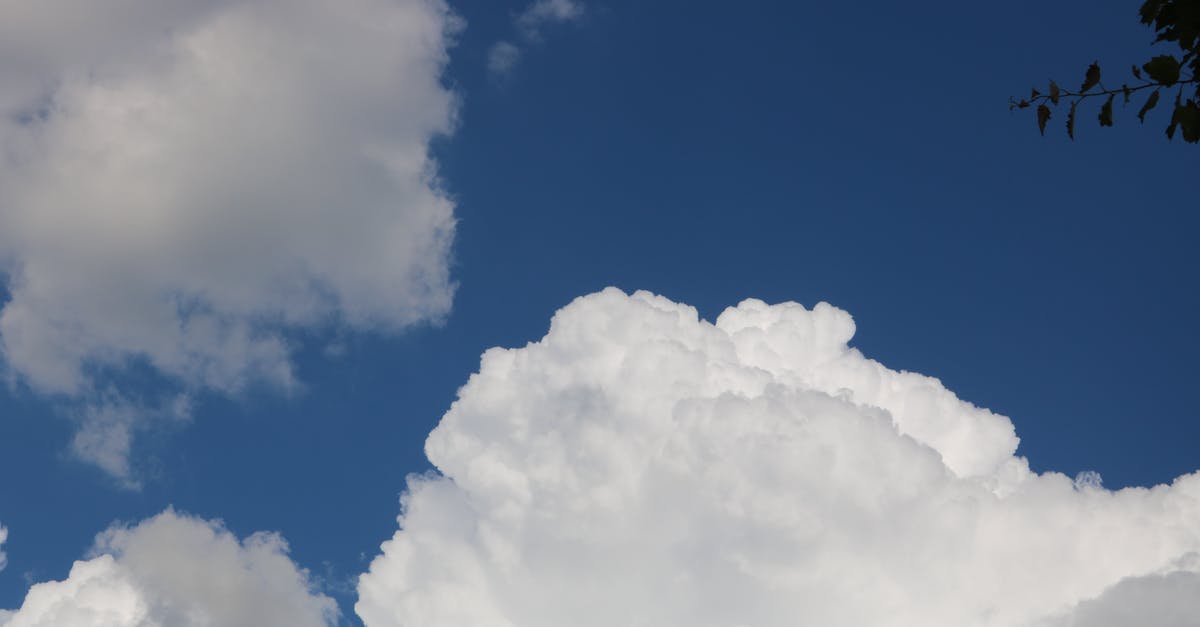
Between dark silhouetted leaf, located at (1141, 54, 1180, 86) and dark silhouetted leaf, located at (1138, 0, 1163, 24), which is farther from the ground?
dark silhouetted leaf, located at (1138, 0, 1163, 24)

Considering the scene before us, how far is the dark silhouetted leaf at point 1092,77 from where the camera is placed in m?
12.9

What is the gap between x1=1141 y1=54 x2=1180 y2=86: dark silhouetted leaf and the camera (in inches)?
520

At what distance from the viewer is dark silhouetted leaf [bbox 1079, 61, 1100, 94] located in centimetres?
1290

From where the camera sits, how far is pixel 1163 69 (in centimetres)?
1327

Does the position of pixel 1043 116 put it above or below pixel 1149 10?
below

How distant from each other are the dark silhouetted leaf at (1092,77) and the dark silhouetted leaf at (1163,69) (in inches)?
25.7

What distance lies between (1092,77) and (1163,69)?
1.00 metres

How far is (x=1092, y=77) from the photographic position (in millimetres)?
13078

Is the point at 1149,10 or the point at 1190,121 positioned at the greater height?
the point at 1149,10

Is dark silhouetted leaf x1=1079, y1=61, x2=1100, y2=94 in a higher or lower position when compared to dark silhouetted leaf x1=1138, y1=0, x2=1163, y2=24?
lower

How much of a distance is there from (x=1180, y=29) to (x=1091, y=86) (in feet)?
7.08

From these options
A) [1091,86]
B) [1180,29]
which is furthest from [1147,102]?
[1180,29]

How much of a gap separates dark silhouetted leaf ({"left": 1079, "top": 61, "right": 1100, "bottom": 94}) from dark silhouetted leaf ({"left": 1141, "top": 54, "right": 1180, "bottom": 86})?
2.14ft

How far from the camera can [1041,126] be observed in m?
13.5
